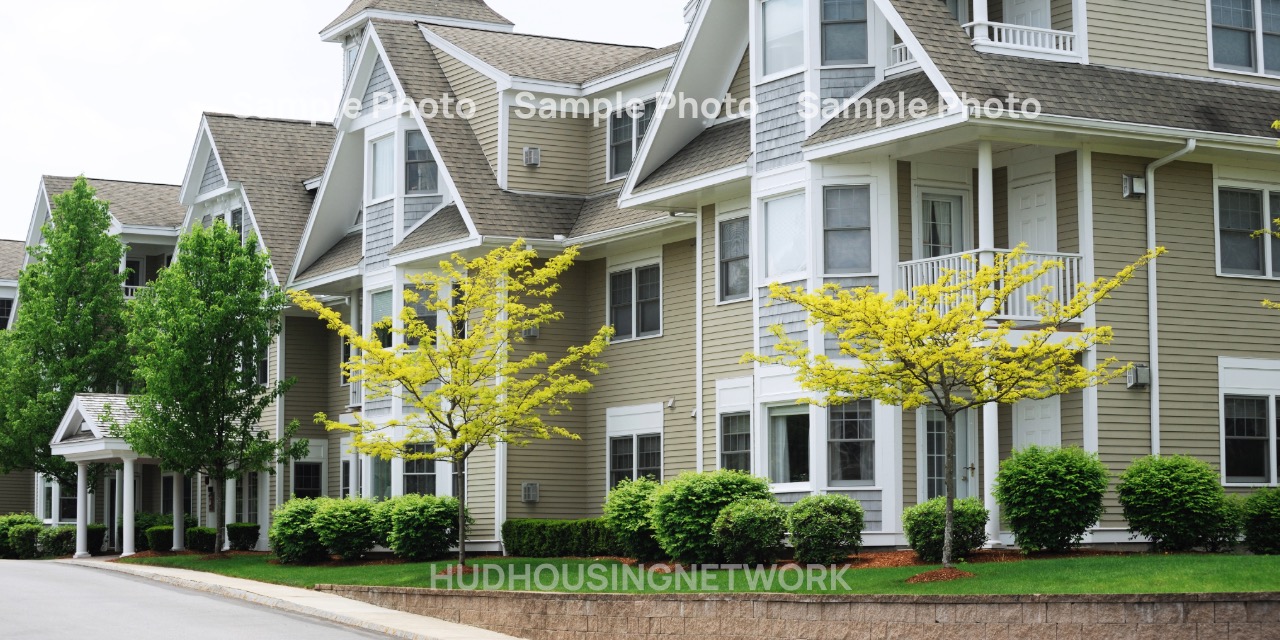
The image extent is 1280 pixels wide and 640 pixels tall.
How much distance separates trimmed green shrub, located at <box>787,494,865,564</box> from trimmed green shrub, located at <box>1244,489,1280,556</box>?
5477 millimetres

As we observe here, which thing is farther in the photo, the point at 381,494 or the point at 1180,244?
the point at 381,494

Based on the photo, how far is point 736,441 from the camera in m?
27.9

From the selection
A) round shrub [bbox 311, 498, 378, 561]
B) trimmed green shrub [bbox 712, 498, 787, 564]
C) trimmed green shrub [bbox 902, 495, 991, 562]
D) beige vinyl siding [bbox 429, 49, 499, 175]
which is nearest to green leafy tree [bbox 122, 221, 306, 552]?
→ round shrub [bbox 311, 498, 378, 561]

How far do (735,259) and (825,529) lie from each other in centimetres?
641

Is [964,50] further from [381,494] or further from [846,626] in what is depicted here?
[381,494]

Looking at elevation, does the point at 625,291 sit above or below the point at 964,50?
below

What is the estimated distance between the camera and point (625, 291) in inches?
1265

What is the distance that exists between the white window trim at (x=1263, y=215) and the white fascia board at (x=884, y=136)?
562 cm

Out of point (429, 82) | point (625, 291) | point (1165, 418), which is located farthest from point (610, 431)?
point (1165, 418)

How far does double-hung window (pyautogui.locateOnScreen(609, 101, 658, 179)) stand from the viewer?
1278 inches

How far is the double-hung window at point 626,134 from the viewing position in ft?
107

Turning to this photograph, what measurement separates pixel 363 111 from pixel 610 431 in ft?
31.7

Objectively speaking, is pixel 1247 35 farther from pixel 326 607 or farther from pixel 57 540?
pixel 57 540

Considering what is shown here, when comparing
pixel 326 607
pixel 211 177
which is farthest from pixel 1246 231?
pixel 211 177
